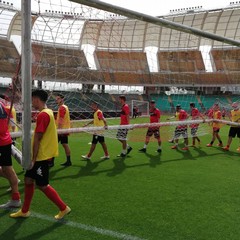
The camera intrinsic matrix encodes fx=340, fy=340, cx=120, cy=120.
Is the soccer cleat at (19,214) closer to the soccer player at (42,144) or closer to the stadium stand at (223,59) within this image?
the soccer player at (42,144)

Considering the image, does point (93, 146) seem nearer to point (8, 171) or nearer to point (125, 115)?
point (125, 115)

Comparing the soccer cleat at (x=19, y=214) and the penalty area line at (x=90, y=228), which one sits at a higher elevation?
the soccer cleat at (x=19, y=214)

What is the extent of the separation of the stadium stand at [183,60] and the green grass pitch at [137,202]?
108 ft

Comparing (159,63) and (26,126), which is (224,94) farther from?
(26,126)

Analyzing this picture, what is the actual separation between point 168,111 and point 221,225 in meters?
17.7

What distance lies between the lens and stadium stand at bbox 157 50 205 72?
1610 inches

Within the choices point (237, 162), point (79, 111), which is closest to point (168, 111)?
point (79, 111)

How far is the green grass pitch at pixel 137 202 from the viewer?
413cm

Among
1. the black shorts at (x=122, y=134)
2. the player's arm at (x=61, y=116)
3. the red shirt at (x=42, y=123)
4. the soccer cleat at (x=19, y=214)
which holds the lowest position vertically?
the soccer cleat at (x=19, y=214)

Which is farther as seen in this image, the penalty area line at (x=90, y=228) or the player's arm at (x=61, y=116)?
the player's arm at (x=61, y=116)

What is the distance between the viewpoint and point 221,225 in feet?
14.4

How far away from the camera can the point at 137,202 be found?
5.33 meters

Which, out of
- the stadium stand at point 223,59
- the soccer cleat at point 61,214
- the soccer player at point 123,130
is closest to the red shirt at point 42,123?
the soccer cleat at point 61,214

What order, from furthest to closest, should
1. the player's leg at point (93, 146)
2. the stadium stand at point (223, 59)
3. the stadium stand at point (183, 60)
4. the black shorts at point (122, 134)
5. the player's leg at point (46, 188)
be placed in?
1. the stadium stand at point (223, 59)
2. the stadium stand at point (183, 60)
3. the black shorts at point (122, 134)
4. the player's leg at point (93, 146)
5. the player's leg at point (46, 188)
